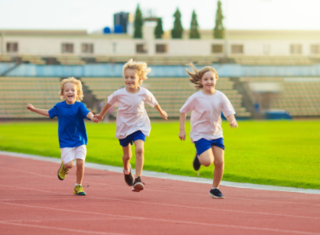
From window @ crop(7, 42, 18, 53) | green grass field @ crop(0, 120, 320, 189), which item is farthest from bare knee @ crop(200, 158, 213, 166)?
window @ crop(7, 42, 18, 53)

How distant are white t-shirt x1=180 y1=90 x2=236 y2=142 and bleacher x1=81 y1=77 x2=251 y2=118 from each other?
116ft

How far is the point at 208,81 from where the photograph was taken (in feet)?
24.0

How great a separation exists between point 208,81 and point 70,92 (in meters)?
2.17

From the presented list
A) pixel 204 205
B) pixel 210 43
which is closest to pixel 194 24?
pixel 210 43

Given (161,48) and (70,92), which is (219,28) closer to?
(161,48)

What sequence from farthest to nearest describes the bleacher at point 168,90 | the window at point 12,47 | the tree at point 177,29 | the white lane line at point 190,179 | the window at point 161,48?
the tree at point 177,29, the window at point 161,48, the window at point 12,47, the bleacher at point 168,90, the white lane line at point 190,179

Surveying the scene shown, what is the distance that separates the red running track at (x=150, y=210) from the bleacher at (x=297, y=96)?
3819 cm

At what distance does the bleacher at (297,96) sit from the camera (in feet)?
149

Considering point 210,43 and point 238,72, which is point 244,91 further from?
point 210,43

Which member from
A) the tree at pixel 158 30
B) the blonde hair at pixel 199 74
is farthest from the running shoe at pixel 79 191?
the tree at pixel 158 30

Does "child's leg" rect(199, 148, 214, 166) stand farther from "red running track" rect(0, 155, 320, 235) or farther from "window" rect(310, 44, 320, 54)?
"window" rect(310, 44, 320, 54)

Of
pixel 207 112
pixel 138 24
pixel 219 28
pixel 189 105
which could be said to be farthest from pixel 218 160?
pixel 219 28

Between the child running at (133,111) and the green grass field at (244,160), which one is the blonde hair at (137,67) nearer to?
the child running at (133,111)

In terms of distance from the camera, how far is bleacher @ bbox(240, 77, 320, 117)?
45312 mm
